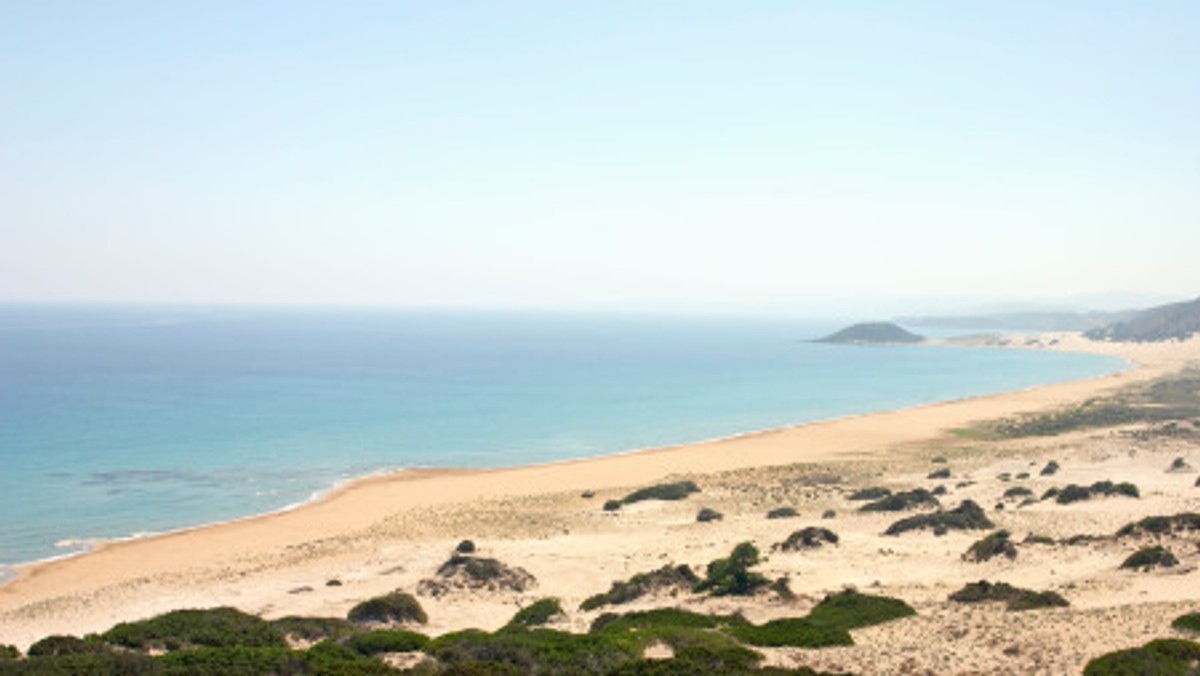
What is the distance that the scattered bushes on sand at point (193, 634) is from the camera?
19.2 m

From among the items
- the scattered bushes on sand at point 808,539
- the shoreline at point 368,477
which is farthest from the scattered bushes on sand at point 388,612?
the shoreline at point 368,477

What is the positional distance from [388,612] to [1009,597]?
1469 centimetres

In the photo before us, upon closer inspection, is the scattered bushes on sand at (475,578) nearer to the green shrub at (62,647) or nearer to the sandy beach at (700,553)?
the sandy beach at (700,553)

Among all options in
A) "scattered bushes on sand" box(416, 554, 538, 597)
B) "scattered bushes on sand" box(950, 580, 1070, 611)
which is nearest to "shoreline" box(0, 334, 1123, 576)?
"scattered bushes on sand" box(416, 554, 538, 597)

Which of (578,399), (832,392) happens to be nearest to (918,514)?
(578,399)

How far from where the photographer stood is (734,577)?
24938 millimetres

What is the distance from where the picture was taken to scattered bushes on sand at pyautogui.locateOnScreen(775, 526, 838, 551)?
3078 cm

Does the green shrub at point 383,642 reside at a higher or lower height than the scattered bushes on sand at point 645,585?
higher

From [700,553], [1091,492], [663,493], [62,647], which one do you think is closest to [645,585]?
[700,553]

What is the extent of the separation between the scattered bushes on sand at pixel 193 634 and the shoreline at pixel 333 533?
14.8 feet

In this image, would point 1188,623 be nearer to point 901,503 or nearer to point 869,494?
point 901,503

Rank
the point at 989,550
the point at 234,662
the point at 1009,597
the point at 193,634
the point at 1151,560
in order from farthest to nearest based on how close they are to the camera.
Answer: the point at 989,550 → the point at 1151,560 → the point at 1009,597 → the point at 193,634 → the point at 234,662

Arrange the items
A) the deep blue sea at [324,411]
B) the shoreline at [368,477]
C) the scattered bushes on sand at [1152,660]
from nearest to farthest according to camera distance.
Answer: the scattered bushes on sand at [1152,660] < the shoreline at [368,477] < the deep blue sea at [324,411]

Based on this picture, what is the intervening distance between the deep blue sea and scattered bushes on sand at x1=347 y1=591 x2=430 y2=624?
21162 millimetres
